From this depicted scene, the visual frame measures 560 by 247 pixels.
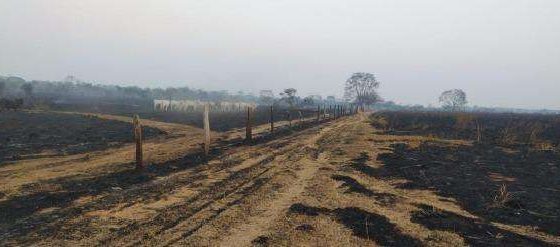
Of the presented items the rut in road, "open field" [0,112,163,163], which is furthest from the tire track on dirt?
"open field" [0,112,163,163]

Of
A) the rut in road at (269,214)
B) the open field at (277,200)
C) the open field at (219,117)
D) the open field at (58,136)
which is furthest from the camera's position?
the open field at (219,117)

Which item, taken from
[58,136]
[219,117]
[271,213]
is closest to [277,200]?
[271,213]

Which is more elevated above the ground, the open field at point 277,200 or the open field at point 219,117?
the open field at point 277,200

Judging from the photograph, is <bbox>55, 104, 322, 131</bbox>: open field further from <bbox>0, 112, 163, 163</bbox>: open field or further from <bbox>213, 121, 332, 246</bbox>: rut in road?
<bbox>213, 121, 332, 246</bbox>: rut in road

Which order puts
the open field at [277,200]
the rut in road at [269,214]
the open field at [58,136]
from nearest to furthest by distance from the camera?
the rut in road at [269,214] → the open field at [277,200] → the open field at [58,136]

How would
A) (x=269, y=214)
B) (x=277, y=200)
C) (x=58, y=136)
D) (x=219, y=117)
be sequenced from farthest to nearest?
(x=219, y=117) < (x=58, y=136) < (x=277, y=200) < (x=269, y=214)

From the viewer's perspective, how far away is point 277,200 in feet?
36.1

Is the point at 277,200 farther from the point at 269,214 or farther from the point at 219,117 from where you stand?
the point at 219,117

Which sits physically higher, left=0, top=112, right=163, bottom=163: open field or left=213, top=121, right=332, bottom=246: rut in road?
left=213, top=121, right=332, bottom=246: rut in road

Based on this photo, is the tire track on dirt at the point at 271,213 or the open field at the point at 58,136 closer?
the tire track on dirt at the point at 271,213

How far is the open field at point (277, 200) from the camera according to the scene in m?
8.36

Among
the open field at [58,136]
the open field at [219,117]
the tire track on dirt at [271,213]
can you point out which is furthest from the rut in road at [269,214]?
the open field at [219,117]

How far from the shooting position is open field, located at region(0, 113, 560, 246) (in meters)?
8.36

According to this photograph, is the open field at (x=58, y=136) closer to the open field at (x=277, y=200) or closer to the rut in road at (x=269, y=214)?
the open field at (x=277, y=200)
